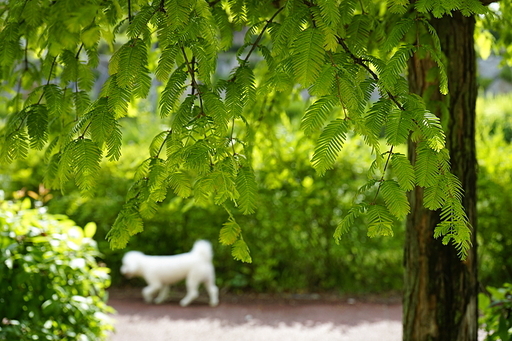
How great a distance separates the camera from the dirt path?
17.5 feet

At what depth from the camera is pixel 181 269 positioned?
6.26 meters

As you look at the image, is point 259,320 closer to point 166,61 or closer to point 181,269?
point 181,269

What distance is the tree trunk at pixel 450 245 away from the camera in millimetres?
2939

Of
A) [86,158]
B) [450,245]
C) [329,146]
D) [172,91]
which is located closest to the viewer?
[329,146]

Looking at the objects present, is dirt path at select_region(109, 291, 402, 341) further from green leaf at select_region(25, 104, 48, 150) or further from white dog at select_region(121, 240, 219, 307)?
green leaf at select_region(25, 104, 48, 150)

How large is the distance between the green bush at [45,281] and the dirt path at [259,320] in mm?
1731

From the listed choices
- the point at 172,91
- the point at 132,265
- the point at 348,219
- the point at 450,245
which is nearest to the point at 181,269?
the point at 132,265

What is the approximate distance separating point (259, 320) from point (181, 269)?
42.5 inches

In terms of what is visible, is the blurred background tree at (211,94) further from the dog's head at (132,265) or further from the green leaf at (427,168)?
the dog's head at (132,265)

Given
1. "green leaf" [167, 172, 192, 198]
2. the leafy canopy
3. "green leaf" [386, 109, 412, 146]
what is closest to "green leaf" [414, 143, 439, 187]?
the leafy canopy

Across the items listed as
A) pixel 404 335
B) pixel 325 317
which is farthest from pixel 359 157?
pixel 404 335

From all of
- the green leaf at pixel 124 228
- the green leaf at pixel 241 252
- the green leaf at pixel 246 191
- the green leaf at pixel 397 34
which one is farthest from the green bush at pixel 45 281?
the green leaf at pixel 397 34

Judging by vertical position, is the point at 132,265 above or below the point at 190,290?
above

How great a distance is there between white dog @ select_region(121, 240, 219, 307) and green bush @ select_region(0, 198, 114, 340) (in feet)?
7.73
